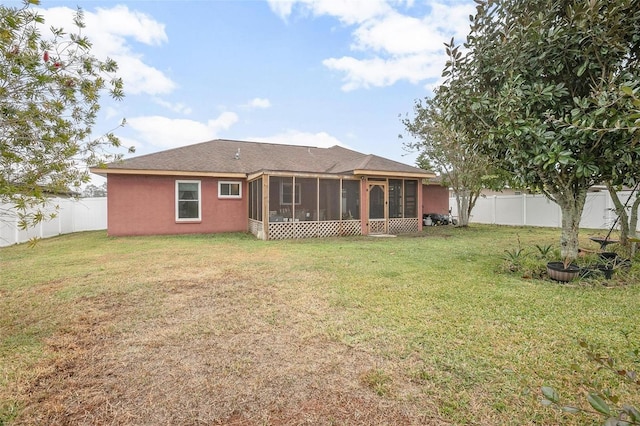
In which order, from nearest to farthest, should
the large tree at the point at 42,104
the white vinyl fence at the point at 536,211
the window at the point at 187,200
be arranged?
1. the large tree at the point at 42,104
2. the window at the point at 187,200
3. the white vinyl fence at the point at 536,211

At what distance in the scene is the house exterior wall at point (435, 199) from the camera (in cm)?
1894

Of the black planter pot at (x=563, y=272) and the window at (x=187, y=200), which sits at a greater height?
the window at (x=187, y=200)

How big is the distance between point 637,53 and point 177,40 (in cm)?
1237

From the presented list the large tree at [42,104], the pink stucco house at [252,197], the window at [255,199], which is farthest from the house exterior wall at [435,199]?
the large tree at [42,104]

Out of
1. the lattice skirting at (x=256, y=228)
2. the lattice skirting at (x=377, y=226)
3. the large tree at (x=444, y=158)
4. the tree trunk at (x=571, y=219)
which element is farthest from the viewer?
the large tree at (x=444, y=158)

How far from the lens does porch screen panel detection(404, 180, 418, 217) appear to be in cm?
1400

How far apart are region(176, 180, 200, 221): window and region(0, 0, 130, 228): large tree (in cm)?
975

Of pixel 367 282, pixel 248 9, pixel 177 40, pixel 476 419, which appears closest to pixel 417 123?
pixel 248 9

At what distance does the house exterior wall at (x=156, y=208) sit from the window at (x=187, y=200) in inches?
6.1

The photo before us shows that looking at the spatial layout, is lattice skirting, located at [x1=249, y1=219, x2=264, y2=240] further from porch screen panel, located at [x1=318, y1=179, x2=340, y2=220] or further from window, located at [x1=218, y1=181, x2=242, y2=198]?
porch screen panel, located at [x1=318, y1=179, x2=340, y2=220]

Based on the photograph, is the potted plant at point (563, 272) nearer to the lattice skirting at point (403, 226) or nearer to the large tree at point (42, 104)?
the large tree at point (42, 104)

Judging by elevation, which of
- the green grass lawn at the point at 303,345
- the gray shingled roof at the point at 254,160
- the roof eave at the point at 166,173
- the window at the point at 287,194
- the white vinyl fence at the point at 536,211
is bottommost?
the green grass lawn at the point at 303,345

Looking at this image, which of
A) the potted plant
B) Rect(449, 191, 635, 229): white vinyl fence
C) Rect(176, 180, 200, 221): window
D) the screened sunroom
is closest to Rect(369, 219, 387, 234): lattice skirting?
the screened sunroom

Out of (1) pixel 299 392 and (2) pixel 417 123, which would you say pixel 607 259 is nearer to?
(1) pixel 299 392
